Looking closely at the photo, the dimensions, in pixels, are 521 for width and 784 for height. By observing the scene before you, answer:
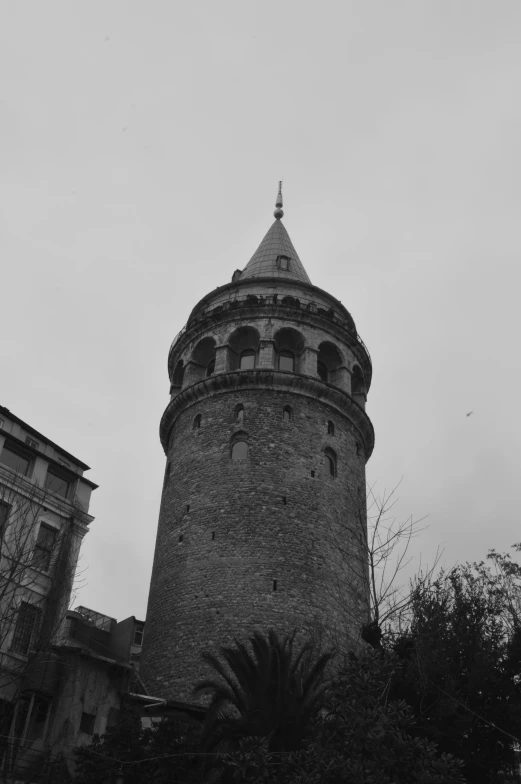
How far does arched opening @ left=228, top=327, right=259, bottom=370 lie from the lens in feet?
104

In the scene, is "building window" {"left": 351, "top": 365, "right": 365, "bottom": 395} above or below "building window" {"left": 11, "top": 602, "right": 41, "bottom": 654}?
above

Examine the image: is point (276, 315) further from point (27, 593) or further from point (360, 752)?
point (360, 752)

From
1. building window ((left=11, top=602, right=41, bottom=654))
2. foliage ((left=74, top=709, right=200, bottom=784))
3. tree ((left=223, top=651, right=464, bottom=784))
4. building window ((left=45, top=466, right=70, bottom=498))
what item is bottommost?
tree ((left=223, top=651, right=464, bottom=784))

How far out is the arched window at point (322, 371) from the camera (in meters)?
32.4

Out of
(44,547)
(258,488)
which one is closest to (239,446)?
(258,488)

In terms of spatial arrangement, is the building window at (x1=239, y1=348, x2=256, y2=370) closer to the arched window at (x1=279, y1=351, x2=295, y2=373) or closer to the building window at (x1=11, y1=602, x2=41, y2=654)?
the arched window at (x1=279, y1=351, x2=295, y2=373)

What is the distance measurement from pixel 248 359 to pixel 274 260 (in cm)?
640

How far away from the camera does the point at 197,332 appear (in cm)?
3325

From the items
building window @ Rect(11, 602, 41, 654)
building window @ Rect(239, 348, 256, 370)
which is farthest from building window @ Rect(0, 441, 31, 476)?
building window @ Rect(239, 348, 256, 370)

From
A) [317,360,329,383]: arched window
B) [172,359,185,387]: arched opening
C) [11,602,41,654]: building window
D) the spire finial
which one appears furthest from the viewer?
the spire finial

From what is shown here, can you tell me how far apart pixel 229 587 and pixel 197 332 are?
38.1 ft

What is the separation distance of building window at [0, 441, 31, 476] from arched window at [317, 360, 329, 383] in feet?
42.7

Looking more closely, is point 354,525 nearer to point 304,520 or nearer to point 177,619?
point 304,520

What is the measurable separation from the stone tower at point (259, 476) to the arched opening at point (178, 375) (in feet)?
0.19
